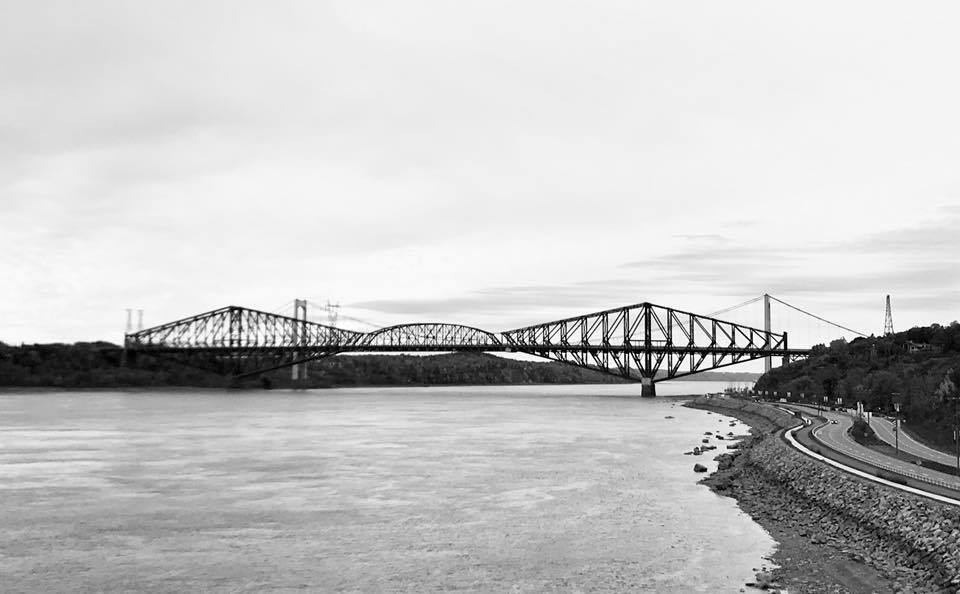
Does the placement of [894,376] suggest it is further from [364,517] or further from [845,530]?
[364,517]

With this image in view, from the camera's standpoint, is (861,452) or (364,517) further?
(861,452)

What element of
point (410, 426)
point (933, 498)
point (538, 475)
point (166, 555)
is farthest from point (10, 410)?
point (933, 498)

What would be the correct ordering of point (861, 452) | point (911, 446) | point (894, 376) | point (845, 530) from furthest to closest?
1. point (894, 376)
2. point (911, 446)
3. point (861, 452)
4. point (845, 530)

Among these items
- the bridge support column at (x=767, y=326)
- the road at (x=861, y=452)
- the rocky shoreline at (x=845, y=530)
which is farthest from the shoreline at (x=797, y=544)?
the bridge support column at (x=767, y=326)

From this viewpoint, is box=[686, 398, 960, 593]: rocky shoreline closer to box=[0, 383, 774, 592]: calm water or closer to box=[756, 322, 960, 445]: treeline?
box=[0, 383, 774, 592]: calm water

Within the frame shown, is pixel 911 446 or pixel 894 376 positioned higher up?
pixel 894 376

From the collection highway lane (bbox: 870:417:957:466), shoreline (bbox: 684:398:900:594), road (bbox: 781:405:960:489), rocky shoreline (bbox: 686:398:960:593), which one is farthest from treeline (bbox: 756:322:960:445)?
rocky shoreline (bbox: 686:398:960:593)

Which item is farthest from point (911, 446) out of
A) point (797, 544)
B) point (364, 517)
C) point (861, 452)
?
point (364, 517)
